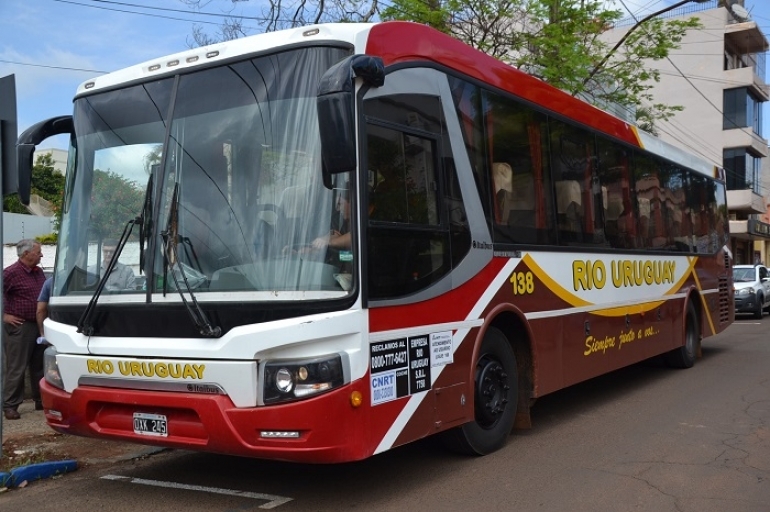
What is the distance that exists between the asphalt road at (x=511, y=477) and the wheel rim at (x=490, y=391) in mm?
341

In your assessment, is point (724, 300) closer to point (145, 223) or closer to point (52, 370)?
point (145, 223)

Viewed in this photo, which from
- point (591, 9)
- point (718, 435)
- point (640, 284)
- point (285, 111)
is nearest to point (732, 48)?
point (591, 9)

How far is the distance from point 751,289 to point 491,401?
1949 cm

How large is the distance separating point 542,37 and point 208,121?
38.8ft

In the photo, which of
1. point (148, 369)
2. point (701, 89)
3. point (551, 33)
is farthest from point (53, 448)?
point (701, 89)

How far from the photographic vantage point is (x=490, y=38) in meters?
16.9

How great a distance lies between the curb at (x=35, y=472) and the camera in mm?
6031

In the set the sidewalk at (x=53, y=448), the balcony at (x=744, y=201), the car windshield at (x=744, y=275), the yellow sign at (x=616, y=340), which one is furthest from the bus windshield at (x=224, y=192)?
the balcony at (x=744, y=201)

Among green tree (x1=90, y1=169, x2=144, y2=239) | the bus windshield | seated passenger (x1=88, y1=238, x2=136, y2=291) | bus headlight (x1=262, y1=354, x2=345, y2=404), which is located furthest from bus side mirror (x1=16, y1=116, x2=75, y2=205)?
bus headlight (x1=262, y1=354, x2=345, y2=404)

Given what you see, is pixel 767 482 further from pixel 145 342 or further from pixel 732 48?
pixel 732 48

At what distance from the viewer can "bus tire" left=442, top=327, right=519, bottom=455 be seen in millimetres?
6402

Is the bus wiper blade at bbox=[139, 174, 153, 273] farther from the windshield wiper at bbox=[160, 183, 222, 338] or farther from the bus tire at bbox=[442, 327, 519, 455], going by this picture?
the bus tire at bbox=[442, 327, 519, 455]

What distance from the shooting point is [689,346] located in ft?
39.9

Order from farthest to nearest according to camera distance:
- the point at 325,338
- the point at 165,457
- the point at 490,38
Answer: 1. the point at 490,38
2. the point at 165,457
3. the point at 325,338
